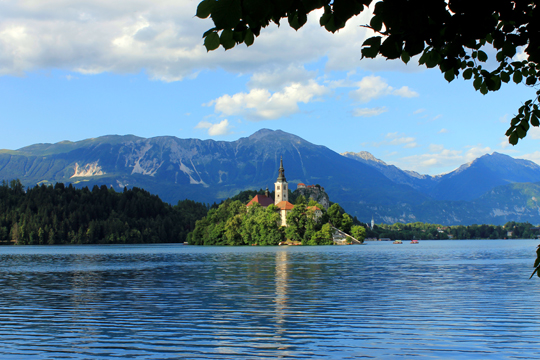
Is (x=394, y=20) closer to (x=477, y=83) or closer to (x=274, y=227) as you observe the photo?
(x=477, y=83)

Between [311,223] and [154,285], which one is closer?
[154,285]

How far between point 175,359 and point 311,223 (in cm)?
14889

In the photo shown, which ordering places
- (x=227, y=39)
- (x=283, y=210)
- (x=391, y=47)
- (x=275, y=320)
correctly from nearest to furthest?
(x=227, y=39) → (x=391, y=47) → (x=275, y=320) → (x=283, y=210)

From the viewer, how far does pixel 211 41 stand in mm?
4867

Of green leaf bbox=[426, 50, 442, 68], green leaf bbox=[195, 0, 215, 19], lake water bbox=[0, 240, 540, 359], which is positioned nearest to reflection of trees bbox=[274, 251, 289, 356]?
lake water bbox=[0, 240, 540, 359]

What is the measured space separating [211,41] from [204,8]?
54cm

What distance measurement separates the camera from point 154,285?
39.5 meters

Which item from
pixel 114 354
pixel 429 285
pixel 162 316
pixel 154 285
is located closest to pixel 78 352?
pixel 114 354

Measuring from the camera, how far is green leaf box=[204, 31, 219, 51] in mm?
4836

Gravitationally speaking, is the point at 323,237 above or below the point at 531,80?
below

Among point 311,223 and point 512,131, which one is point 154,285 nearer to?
point 512,131

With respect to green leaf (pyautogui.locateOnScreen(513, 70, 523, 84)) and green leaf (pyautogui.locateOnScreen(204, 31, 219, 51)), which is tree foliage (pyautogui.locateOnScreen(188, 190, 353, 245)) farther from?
green leaf (pyautogui.locateOnScreen(204, 31, 219, 51))

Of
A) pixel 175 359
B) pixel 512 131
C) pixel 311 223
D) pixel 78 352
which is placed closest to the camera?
pixel 512 131

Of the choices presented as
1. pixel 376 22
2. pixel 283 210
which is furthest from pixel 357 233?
pixel 376 22
